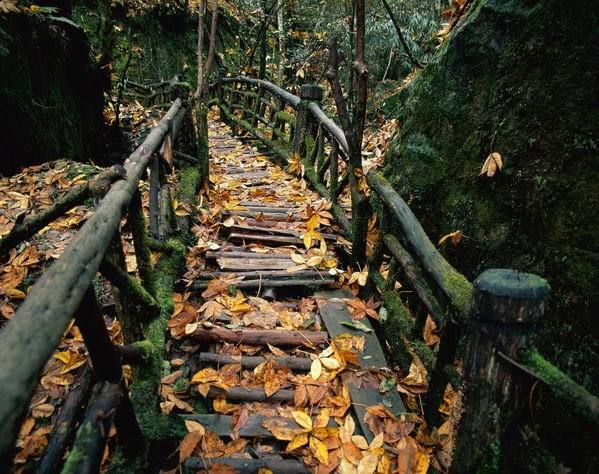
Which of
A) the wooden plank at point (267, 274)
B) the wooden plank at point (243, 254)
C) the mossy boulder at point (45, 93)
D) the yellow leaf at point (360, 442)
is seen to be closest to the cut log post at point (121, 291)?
the wooden plank at point (267, 274)

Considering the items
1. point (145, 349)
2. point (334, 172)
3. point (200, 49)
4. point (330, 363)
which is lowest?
point (330, 363)

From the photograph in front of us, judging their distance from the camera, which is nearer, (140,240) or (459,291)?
(459,291)

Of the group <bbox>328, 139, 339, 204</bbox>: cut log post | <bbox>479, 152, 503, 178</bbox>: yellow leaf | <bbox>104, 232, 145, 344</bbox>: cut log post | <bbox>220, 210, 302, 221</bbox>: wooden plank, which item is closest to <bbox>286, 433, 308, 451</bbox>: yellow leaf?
<bbox>104, 232, 145, 344</bbox>: cut log post

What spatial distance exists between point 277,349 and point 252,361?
0.66 feet

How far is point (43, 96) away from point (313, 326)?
16.9 feet

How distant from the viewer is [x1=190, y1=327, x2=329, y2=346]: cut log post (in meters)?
2.71

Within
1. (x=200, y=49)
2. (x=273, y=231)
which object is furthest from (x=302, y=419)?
(x=200, y=49)

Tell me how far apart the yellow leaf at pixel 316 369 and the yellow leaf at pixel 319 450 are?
0.42m

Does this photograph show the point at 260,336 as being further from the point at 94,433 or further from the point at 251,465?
the point at 94,433

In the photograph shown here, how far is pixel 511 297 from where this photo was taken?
1304 mm

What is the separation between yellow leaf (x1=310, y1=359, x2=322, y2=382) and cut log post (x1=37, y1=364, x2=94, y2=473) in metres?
1.33

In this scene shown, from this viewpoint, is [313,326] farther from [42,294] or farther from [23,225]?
[42,294]

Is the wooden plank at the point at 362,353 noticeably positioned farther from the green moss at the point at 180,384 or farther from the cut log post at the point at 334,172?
the cut log post at the point at 334,172

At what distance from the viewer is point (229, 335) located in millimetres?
2727
